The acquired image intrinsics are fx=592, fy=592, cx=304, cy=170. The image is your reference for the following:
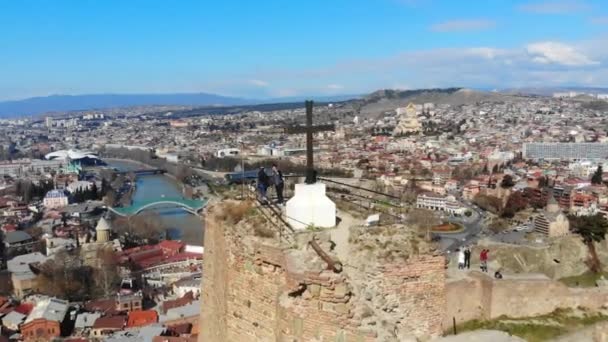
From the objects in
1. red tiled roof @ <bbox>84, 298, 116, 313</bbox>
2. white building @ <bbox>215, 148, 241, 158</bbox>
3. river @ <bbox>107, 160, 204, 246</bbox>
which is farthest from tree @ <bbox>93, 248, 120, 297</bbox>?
white building @ <bbox>215, 148, 241, 158</bbox>

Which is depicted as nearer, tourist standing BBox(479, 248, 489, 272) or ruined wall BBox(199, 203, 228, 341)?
ruined wall BBox(199, 203, 228, 341)

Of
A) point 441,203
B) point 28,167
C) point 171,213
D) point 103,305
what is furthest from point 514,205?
point 28,167

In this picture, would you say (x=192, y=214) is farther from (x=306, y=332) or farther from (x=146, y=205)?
(x=306, y=332)

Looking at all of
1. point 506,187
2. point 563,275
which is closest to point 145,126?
point 506,187

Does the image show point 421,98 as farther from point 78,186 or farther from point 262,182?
point 262,182

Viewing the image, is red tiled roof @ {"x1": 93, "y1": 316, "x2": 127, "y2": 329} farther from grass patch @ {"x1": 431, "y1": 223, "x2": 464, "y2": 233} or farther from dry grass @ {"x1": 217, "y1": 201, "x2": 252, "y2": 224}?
grass patch @ {"x1": 431, "y1": 223, "x2": 464, "y2": 233}
